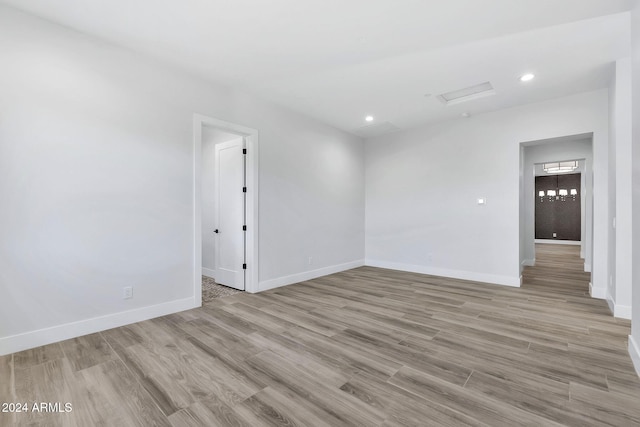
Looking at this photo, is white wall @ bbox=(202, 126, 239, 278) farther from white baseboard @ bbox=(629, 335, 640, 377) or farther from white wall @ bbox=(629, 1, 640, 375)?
white baseboard @ bbox=(629, 335, 640, 377)

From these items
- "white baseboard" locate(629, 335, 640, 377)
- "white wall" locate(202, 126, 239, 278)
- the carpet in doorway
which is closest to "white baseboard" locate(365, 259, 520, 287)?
"white baseboard" locate(629, 335, 640, 377)

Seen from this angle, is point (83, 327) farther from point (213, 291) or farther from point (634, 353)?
point (634, 353)

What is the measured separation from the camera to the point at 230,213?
481cm

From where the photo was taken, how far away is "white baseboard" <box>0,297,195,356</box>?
2497mm

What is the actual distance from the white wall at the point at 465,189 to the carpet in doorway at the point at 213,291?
330 cm

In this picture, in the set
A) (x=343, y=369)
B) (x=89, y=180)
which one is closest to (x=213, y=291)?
(x=89, y=180)

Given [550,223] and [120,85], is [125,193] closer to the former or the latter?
[120,85]

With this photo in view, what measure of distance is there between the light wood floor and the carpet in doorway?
0.49 metres

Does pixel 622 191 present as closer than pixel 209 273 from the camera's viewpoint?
Yes

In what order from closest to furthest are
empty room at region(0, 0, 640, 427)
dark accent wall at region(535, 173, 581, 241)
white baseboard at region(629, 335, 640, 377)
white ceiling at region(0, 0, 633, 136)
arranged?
empty room at region(0, 0, 640, 427) → white baseboard at region(629, 335, 640, 377) → white ceiling at region(0, 0, 633, 136) → dark accent wall at region(535, 173, 581, 241)

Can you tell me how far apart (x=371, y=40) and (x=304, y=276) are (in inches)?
148

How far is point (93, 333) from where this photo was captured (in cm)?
289

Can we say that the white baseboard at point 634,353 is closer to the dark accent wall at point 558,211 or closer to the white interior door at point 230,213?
the white interior door at point 230,213

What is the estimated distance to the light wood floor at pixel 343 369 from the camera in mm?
1739
